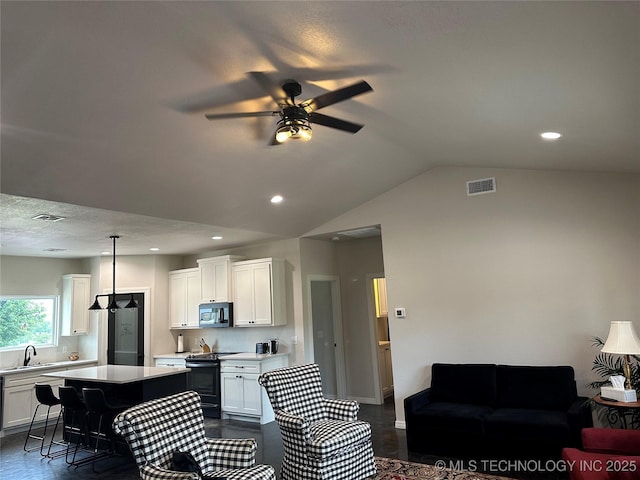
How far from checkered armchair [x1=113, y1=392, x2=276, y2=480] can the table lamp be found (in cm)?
319

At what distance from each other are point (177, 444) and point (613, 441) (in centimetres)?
308

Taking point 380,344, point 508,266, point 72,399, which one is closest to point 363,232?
point 380,344

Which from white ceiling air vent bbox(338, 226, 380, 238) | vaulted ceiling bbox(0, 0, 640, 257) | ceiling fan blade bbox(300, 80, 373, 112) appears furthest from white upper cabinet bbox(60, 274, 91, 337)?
ceiling fan blade bbox(300, 80, 373, 112)

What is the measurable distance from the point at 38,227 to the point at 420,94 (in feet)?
15.0

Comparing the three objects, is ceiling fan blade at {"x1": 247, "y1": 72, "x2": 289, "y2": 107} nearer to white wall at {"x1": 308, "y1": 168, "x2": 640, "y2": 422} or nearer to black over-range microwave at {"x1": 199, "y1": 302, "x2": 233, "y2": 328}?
white wall at {"x1": 308, "y1": 168, "x2": 640, "y2": 422}

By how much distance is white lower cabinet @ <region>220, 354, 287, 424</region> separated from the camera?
6.30m

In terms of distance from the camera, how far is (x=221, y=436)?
18.8 ft

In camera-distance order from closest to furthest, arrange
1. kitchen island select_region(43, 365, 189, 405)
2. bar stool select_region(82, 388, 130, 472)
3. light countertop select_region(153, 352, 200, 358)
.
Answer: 1. bar stool select_region(82, 388, 130, 472)
2. kitchen island select_region(43, 365, 189, 405)
3. light countertop select_region(153, 352, 200, 358)

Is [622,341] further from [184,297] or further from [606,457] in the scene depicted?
[184,297]

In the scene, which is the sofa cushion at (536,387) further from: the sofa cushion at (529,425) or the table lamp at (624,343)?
the table lamp at (624,343)

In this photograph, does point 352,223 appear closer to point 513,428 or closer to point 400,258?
point 400,258

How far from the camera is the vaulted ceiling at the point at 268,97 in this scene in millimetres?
2314

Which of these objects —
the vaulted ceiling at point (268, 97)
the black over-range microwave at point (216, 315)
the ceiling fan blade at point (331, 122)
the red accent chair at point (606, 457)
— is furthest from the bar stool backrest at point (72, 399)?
the red accent chair at point (606, 457)

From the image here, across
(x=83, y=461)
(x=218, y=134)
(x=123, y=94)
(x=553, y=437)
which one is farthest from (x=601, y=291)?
(x=83, y=461)
